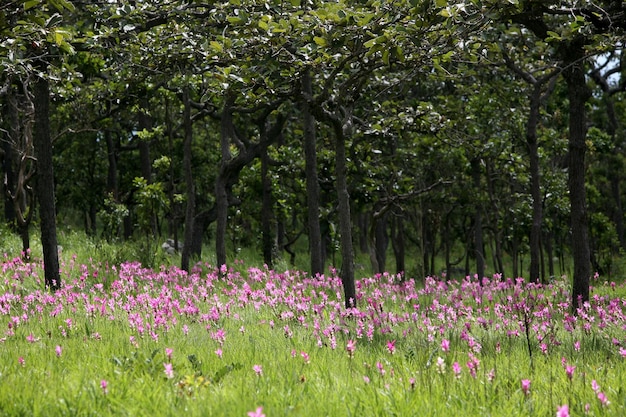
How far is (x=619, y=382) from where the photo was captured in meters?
4.76

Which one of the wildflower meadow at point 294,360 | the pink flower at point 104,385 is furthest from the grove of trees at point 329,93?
the pink flower at point 104,385

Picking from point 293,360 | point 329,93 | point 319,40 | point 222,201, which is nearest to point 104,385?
point 293,360

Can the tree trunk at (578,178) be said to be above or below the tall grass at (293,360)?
above

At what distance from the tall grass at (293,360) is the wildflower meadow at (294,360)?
18 millimetres

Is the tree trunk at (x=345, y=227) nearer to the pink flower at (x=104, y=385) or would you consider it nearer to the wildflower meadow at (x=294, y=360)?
the wildflower meadow at (x=294, y=360)

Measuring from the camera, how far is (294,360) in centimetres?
536

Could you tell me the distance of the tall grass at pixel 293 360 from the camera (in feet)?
13.3

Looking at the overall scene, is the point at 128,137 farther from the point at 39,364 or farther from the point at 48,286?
the point at 39,364

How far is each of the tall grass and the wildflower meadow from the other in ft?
0.06

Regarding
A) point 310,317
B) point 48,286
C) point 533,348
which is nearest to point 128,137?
point 48,286

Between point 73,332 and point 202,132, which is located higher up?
point 202,132

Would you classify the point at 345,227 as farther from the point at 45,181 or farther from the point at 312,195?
the point at 45,181

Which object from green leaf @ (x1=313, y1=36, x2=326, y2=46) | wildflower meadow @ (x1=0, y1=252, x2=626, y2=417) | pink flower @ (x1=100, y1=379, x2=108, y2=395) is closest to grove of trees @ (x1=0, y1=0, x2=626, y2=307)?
green leaf @ (x1=313, y1=36, x2=326, y2=46)

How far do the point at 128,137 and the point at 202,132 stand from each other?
3.79m
